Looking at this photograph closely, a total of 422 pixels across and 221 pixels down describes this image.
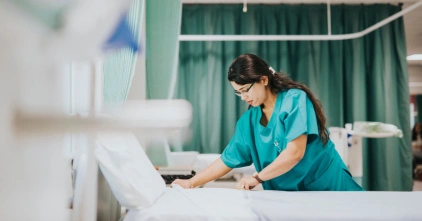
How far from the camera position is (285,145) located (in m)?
1.47

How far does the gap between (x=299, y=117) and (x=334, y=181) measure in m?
0.39

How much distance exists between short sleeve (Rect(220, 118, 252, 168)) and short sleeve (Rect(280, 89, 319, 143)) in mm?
255

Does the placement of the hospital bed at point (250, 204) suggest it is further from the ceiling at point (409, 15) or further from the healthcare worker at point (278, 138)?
the ceiling at point (409, 15)

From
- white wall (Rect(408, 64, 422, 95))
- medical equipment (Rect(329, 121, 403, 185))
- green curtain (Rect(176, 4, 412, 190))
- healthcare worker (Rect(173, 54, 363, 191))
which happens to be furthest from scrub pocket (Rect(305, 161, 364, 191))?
white wall (Rect(408, 64, 422, 95))

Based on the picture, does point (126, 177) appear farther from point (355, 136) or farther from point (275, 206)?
point (355, 136)

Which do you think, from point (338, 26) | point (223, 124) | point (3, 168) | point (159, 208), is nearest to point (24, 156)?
point (3, 168)

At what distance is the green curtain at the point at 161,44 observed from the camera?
6.18ft

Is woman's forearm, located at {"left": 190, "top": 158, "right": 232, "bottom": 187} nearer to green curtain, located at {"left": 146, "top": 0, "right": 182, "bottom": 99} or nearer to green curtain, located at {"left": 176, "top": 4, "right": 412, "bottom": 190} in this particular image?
green curtain, located at {"left": 146, "top": 0, "right": 182, "bottom": 99}

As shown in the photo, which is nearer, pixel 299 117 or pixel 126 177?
pixel 126 177

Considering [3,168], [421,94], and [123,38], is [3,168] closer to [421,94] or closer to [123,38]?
[123,38]

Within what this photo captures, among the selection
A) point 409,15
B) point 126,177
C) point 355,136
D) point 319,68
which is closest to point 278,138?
point 126,177

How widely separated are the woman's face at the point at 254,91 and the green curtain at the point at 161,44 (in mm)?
590

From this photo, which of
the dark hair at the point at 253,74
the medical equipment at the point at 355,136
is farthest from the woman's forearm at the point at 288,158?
the medical equipment at the point at 355,136

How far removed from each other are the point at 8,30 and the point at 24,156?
8 cm
